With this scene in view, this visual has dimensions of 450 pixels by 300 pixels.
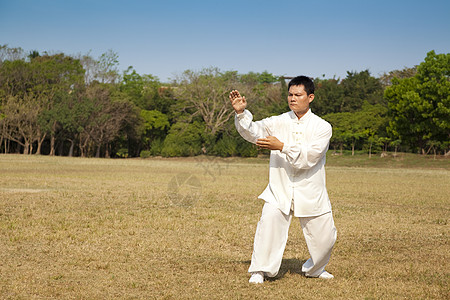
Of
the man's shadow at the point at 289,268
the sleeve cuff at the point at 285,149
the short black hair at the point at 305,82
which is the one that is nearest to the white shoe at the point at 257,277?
the man's shadow at the point at 289,268

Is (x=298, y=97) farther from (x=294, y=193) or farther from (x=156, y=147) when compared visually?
(x=156, y=147)

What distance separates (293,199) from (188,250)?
94.4 inches

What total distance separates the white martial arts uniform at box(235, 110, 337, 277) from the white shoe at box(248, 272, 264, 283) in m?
0.07

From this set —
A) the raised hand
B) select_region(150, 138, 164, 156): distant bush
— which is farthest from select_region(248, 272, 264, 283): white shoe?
select_region(150, 138, 164, 156): distant bush

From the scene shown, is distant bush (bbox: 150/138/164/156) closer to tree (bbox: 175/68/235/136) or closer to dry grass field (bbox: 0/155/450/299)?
→ tree (bbox: 175/68/235/136)

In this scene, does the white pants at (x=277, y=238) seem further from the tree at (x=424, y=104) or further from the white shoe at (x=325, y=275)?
the tree at (x=424, y=104)

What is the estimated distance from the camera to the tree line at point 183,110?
4531cm

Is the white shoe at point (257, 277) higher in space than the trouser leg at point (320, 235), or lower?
lower

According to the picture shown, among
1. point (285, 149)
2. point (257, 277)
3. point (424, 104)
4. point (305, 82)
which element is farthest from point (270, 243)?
point (424, 104)

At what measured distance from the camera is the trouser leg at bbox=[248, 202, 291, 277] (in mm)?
5336

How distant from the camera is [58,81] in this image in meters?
52.7

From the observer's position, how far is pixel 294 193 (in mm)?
5320

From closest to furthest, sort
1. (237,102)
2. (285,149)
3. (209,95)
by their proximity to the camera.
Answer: (285,149), (237,102), (209,95)

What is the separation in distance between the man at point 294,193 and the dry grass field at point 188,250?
1.12 ft
